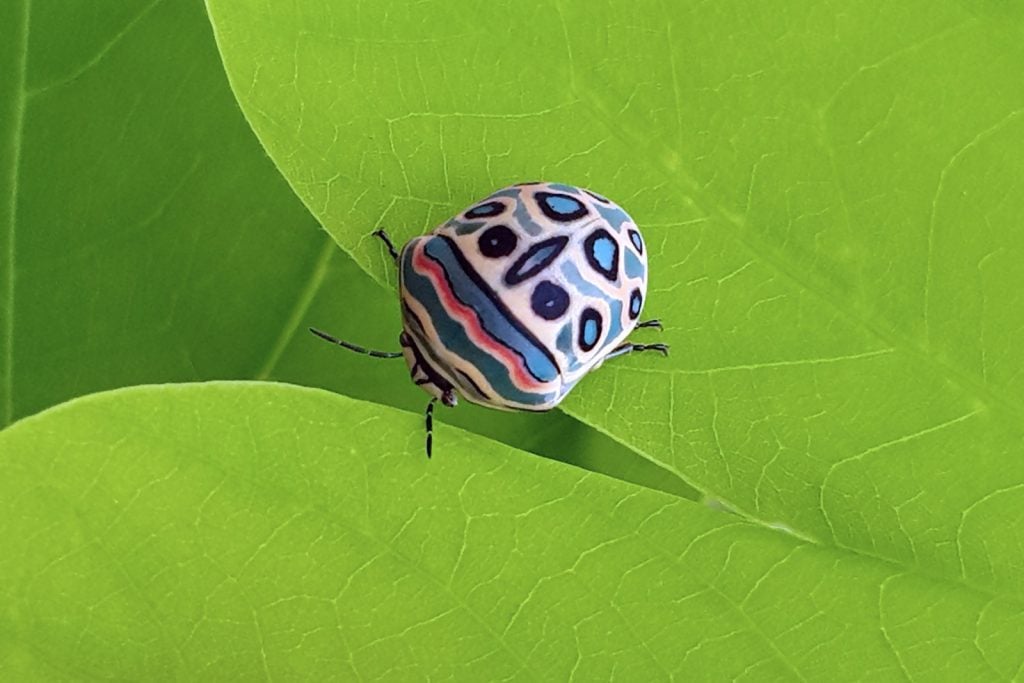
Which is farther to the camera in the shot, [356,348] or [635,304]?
[356,348]

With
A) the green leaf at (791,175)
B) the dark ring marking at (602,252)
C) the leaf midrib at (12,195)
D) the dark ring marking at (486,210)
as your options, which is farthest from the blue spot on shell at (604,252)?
the leaf midrib at (12,195)

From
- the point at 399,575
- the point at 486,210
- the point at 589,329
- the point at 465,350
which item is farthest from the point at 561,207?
the point at 399,575

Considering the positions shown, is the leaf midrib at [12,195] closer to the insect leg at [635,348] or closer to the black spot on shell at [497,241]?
the black spot on shell at [497,241]

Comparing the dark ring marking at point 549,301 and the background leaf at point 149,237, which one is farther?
the dark ring marking at point 549,301

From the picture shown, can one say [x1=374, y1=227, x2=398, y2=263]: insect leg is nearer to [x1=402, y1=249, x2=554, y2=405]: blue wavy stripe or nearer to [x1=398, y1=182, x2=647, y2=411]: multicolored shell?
[x1=398, y1=182, x2=647, y2=411]: multicolored shell

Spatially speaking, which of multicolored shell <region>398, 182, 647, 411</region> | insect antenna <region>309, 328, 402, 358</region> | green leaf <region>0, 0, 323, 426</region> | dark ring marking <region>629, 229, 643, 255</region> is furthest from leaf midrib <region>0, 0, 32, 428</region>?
dark ring marking <region>629, 229, 643, 255</region>

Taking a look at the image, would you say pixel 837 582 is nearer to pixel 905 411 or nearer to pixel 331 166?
pixel 905 411

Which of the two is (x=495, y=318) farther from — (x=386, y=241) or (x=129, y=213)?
(x=129, y=213)
